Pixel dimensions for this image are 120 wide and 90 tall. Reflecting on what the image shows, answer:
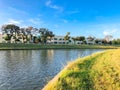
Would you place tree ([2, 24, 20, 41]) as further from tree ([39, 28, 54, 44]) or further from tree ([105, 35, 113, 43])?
tree ([105, 35, 113, 43])

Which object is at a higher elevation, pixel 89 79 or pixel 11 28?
pixel 11 28

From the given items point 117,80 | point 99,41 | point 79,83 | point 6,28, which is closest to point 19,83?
point 79,83

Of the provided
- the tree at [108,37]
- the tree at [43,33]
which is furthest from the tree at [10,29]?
the tree at [108,37]

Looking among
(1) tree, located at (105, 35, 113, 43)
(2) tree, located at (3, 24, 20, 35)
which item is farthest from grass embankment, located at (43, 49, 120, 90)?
(1) tree, located at (105, 35, 113, 43)

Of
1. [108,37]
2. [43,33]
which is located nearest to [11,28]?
[43,33]

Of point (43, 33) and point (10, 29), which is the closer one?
point (10, 29)

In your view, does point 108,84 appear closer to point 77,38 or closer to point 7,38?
point 7,38

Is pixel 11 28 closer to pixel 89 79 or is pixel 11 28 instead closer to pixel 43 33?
pixel 43 33

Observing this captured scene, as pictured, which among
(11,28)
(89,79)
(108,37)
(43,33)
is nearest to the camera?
(89,79)

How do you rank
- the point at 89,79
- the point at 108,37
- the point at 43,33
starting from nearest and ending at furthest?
the point at 89,79 → the point at 43,33 → the point at 108,37

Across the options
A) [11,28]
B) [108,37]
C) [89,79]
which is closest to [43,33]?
[11,28]

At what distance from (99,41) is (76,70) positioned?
6922 inches

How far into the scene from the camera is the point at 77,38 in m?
166

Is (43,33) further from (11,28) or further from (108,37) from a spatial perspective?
(108,37)
